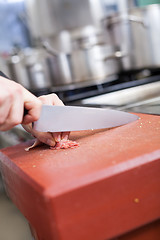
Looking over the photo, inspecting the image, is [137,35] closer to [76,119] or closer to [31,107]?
[76,119]

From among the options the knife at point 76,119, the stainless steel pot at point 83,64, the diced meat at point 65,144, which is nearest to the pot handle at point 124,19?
the stainless steel pot at point 83,64

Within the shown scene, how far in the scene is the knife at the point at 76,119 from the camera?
0.67 metres

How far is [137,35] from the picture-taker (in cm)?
164

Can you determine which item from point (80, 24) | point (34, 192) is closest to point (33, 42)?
point (80, 24)

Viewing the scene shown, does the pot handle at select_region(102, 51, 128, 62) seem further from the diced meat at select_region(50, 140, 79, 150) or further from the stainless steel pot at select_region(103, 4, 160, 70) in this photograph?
the diced meat at select_region(50, 140, 79, 150)

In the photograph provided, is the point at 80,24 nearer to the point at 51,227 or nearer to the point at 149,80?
the point at 149,80

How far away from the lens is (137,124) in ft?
2.41

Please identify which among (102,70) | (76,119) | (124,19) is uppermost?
(124,19)

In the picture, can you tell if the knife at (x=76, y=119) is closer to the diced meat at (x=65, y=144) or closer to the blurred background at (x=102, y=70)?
the diced meat at (x=65, y=144)

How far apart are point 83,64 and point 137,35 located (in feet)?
1.06

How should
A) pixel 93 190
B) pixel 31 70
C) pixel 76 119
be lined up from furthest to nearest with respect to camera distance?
pixel 31 70, pixel 76 119, pixel 93 190

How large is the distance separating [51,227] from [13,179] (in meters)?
0.18

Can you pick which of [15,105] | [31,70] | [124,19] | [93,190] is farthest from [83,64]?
[93,190]

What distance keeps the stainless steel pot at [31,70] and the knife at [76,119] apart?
105 centimetres
